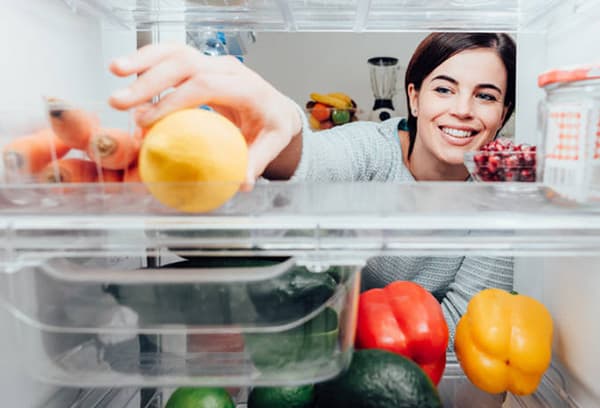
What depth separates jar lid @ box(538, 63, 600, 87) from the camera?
491mm

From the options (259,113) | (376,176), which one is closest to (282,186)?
(259,113)

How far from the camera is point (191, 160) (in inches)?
16.3

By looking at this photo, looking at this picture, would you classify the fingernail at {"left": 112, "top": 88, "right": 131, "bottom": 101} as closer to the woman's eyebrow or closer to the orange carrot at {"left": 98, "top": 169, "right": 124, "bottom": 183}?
the orange carrot at {"left": 98, "top": 169, "right": 124, "bottom": 183}

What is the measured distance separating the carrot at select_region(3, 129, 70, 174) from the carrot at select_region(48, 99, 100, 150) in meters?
0.02

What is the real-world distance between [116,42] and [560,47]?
2.42ft

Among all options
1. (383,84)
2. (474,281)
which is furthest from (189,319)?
(383,84)

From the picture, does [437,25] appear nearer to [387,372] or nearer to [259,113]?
[259,113]

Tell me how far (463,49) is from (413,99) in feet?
0.58

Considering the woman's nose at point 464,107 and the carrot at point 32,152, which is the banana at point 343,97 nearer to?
the woman's nose at point 464,107

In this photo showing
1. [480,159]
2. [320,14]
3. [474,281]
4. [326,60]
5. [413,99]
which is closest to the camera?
[480,159]

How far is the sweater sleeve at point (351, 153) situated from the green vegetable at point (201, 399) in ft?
1.26

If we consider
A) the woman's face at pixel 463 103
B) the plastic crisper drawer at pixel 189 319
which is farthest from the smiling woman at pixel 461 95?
the plastic crisper drawer at pixel 189 319

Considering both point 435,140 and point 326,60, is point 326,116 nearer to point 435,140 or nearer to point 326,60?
point 326,60

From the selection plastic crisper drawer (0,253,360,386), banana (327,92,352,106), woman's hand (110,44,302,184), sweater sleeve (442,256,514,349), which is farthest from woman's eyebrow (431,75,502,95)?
plastic crisper drawer (0,253,360,386)
